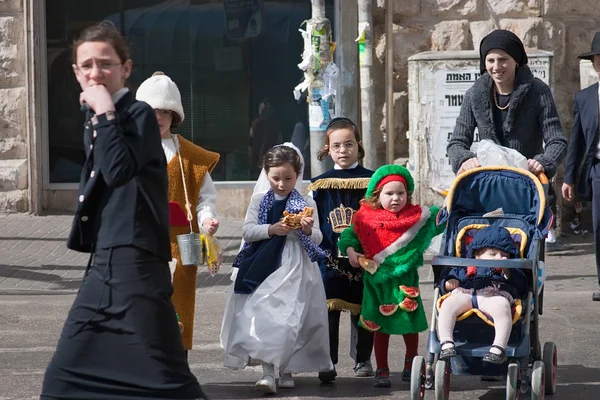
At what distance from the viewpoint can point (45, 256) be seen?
1208cm

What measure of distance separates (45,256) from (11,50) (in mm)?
3121

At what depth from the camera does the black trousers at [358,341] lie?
731cm

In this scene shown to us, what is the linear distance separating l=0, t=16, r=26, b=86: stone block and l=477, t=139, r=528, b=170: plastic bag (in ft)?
27.2

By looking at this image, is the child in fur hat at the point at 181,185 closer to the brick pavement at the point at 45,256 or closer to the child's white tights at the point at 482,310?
the child's white tights at the point at 482,310

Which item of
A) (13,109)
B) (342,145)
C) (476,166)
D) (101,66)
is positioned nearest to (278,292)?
(342,145)

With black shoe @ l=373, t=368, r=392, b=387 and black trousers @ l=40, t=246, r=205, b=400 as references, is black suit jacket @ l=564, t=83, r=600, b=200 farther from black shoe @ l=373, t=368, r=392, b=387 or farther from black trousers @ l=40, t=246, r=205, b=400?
black trousers @ l=40, t=246, r=205, b=400

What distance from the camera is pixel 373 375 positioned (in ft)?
24.3

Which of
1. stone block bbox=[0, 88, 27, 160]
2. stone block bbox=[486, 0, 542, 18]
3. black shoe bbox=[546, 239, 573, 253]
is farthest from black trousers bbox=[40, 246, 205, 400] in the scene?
stone block bbox=[0, 88, 27, 160]

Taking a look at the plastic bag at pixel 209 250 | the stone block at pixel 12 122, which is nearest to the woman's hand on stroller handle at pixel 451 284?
the plastic bag at pixel 209 250

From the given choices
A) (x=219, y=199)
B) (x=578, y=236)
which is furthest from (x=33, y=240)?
(x=578, y=236)

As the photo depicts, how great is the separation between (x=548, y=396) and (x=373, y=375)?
1.13 meters

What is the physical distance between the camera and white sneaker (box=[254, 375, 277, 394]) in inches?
268

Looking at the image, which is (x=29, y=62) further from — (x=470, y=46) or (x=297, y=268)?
(x=297, y=268)

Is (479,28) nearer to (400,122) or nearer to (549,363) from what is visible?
(400,122)
